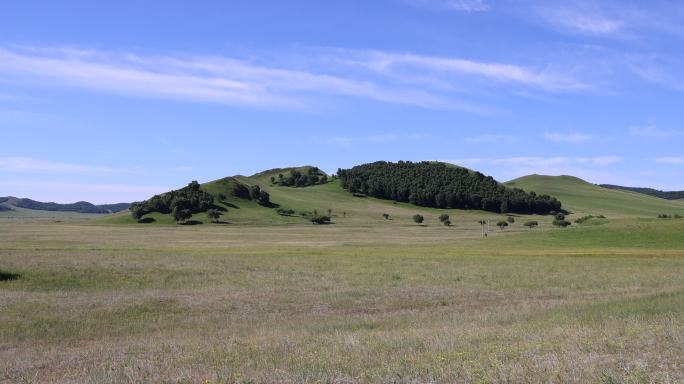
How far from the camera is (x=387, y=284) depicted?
32.4m

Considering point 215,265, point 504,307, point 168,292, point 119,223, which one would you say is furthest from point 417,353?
point 119,223

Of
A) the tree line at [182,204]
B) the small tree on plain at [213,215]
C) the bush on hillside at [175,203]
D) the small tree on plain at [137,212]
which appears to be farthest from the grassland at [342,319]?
the bush on hillside at [175,203]

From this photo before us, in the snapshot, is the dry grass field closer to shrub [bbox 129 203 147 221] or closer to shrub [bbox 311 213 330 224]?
shrub [bbox 311 213 330 224]

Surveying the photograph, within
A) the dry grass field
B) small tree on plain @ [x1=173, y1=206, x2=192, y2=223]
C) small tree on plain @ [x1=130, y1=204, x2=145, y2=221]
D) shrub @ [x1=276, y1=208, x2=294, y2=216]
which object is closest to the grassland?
the dry grass field

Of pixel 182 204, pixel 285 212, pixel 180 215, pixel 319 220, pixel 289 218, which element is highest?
pixel 182 204

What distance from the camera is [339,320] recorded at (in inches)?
820

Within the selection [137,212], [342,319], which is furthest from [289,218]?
[342,319]

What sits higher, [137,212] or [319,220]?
[137,212]

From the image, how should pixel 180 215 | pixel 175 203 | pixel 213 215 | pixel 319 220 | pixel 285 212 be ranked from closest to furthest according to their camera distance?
pixel 180 215
pixel 213 215
pixel 319 220
pixel 175 203
pixel 285 212

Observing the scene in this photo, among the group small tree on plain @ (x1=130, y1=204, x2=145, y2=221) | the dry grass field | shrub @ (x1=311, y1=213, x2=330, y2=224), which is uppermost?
small tree on plain @ (x1=130, y1=204, x2=145, y2=221)

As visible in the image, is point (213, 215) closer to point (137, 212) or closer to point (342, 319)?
point (137, 212)

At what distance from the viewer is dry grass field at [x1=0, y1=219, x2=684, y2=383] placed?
32.9ft

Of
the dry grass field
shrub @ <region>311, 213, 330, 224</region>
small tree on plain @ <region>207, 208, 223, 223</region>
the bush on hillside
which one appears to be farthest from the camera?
the bush on hillside

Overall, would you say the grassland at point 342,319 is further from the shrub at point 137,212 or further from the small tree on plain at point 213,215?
the shrub at point 137,212
